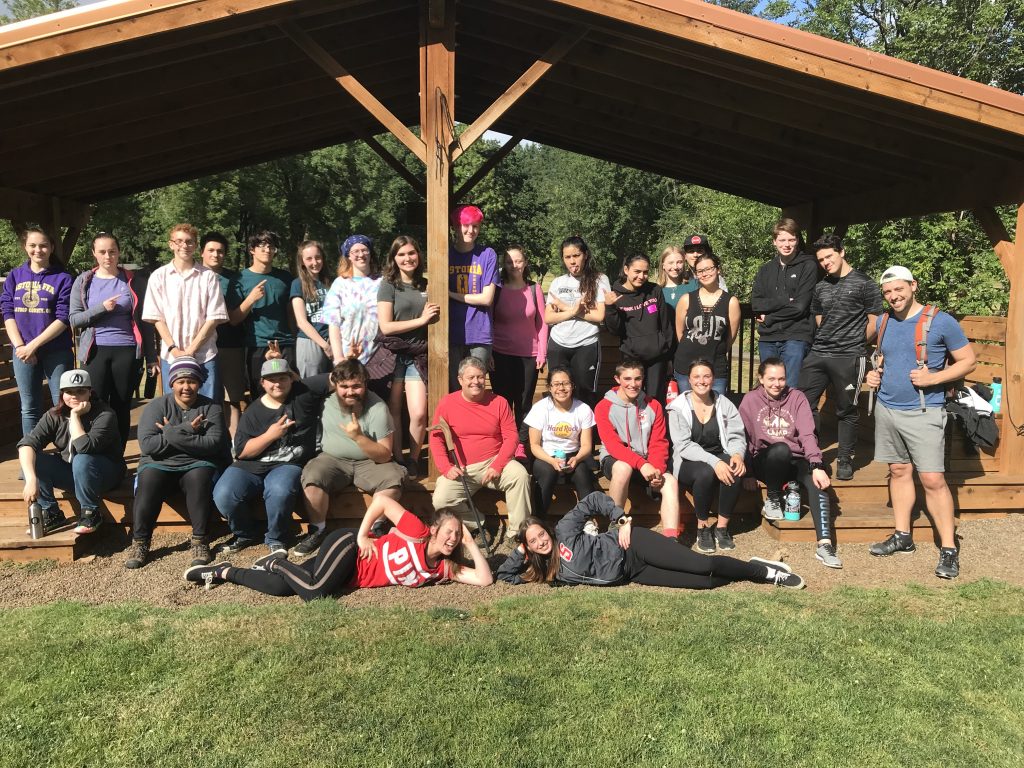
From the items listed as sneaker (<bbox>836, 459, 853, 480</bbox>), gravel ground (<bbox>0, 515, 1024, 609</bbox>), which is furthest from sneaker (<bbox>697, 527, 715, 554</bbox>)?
sneaker (<bbox>836, 459, 853, 480</bbox>)

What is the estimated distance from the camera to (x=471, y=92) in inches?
350

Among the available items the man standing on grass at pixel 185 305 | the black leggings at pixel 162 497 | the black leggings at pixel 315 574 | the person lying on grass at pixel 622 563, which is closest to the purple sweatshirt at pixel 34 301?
the man standing on grass at pixel 185 305

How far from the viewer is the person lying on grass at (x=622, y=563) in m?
4.84

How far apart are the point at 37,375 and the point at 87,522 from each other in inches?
55.3

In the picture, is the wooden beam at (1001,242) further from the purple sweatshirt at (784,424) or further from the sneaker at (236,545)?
the sneaker at (236,545)

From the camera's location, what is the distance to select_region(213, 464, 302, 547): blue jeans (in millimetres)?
5215

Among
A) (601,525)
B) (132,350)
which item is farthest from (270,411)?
(601,525)

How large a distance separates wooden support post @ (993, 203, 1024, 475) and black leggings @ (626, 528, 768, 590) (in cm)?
298

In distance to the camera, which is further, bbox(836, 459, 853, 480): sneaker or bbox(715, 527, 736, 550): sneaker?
bbox(836, 459, 853, 480): sneaker

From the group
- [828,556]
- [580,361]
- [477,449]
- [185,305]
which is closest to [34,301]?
[185,305]

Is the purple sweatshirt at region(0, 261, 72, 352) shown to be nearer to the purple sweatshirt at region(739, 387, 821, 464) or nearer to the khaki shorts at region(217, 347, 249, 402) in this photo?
the khaki shorts at region(217, 347, 249, 402)

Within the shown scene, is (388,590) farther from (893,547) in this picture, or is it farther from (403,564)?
(893,547)

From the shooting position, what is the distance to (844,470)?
6.27 m

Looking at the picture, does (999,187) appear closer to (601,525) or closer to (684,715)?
(601,525)
